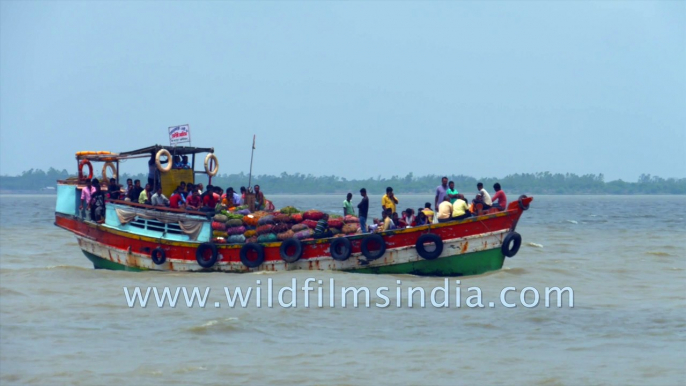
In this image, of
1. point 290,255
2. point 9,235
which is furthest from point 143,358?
point 9,235

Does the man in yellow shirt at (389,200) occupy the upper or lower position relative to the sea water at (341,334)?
upper

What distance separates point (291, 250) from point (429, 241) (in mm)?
3295

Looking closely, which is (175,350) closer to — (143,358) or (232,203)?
(143,358)

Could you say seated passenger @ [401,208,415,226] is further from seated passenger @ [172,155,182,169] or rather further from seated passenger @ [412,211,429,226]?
seated passenger @ [172,155,182,169]

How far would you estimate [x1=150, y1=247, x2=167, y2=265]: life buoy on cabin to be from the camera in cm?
2069

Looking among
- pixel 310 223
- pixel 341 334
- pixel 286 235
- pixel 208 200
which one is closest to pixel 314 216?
pixel 310 223

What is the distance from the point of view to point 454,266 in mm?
18625

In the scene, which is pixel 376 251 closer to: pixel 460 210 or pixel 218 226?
pixel 460 210

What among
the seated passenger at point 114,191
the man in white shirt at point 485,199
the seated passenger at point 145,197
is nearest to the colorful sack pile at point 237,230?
the seated passenger at point 145,197

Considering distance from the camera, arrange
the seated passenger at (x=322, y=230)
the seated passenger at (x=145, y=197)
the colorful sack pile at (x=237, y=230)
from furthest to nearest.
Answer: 1. the seated passenger at (x=145, y=197)
2. the colorful sack pile at (x=237, y=230)
3. the seated passenger at (x=322, y=230)

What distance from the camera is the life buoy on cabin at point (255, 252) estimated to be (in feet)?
64.3

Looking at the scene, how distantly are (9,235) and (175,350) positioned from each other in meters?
Result: 32.9

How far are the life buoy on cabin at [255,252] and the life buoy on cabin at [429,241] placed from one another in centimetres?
377

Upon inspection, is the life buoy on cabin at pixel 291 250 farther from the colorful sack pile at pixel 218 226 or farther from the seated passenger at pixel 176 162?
the seated passenger at pixel 176 162
